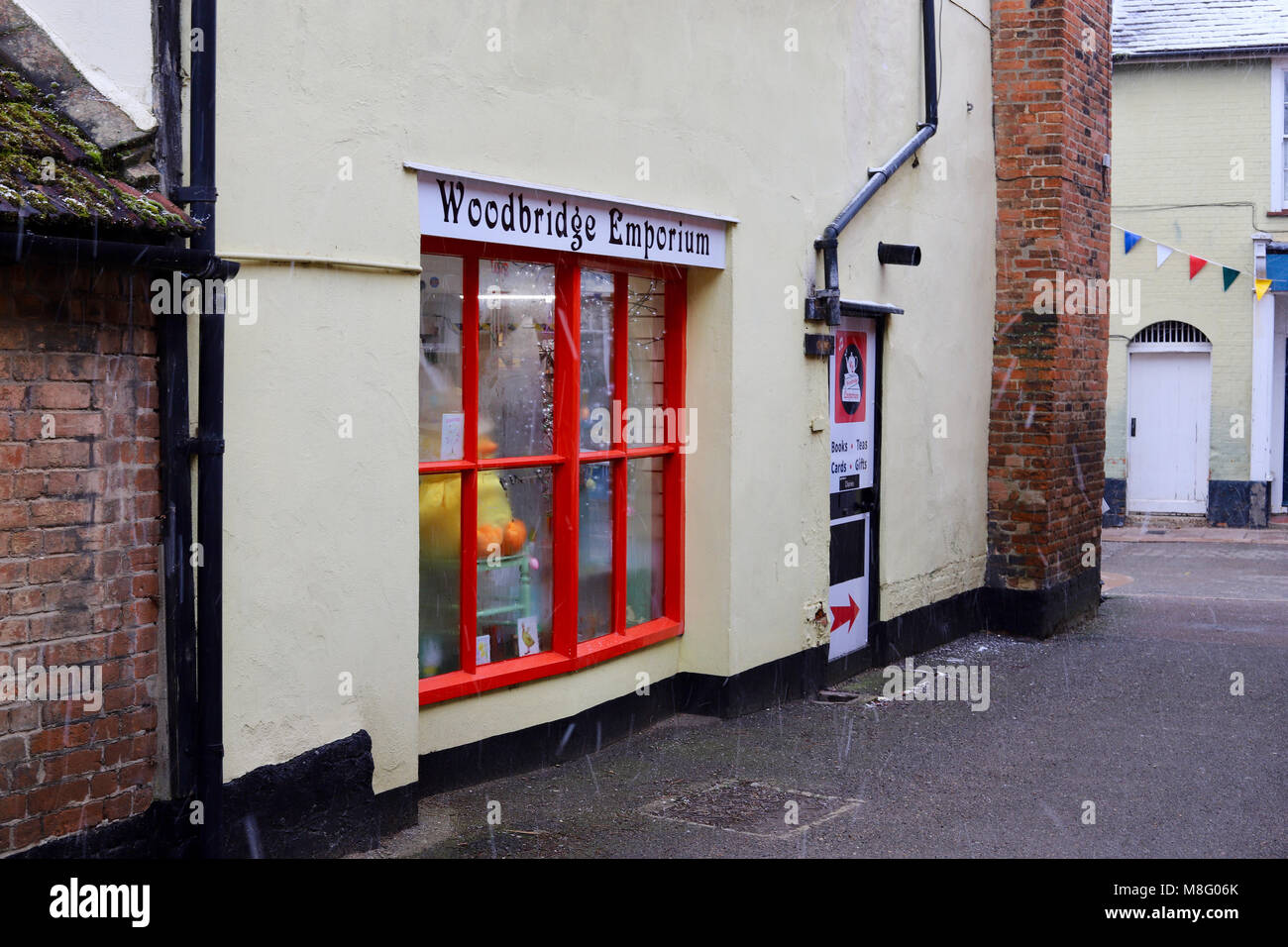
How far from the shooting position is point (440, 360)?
630cm

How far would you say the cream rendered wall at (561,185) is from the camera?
198 inches

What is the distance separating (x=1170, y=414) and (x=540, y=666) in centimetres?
1561

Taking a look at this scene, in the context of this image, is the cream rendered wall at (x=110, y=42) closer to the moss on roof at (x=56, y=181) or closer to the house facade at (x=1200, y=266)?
the moss on roof at (x=56, y=181)

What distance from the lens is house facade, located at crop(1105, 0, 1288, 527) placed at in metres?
19.4

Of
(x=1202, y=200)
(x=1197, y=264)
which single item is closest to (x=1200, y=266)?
(x=1197, y=264)

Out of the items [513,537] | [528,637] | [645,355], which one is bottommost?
[528,637]

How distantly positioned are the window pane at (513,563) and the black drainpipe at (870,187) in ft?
8.05

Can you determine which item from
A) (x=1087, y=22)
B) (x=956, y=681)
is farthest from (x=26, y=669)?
(x=1087, y=22)

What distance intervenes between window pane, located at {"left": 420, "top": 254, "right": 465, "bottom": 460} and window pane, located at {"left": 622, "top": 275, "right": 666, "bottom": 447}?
1460 millimetres

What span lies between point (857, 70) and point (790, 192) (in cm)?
137

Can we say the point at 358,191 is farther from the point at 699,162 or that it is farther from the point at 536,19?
the point at 699,162

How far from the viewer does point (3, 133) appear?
4.08 metres


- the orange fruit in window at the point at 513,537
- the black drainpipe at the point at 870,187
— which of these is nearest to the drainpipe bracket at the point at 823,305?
the black drainpipe at the point at 870,187

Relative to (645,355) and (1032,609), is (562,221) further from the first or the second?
(1032,609)
